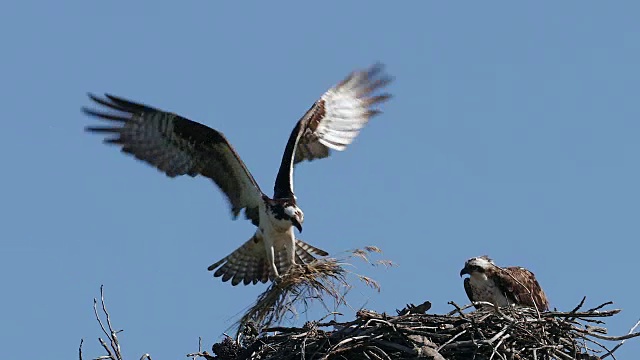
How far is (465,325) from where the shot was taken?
938 centimetres

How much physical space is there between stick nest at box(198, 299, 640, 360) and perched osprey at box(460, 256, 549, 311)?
56.6 inches

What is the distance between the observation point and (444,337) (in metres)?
9.30

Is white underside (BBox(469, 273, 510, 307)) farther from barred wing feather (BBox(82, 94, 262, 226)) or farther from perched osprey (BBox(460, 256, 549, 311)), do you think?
barred wing feather (BBox(82, 94, 262, 226))

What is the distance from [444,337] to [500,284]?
6.16ft

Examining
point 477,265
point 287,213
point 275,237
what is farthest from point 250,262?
point 477,265

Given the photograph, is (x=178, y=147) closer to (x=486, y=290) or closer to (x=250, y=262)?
(x=250, y=262)

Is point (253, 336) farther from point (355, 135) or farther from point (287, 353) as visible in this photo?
point (355, 135)

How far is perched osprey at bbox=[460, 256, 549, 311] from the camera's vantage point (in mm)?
11031

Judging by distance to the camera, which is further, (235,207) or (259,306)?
(235,207)

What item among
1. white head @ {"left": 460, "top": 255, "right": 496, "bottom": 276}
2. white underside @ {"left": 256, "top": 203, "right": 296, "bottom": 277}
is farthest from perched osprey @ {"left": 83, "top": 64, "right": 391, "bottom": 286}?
white head @ {"left": 460, "top": 255, "right": 496, "bottom": 276}

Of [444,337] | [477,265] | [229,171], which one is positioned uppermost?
[229,171]

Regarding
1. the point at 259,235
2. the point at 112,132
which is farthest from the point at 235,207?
the point at 112,132

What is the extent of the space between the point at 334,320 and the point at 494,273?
2.01 meters

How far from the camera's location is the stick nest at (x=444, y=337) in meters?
9.16
